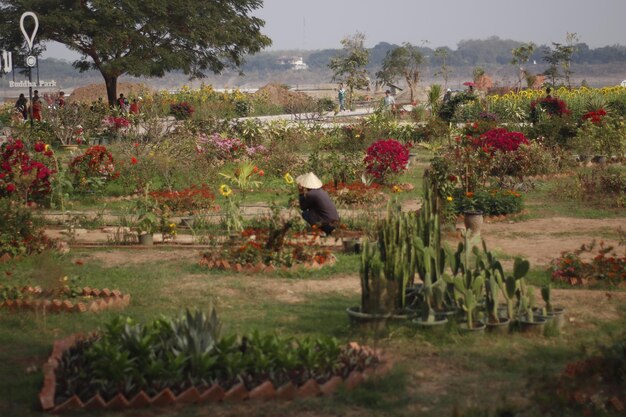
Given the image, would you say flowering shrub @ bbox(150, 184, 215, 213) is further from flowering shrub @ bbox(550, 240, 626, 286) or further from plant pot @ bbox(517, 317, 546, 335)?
plant pot @ bbox(517, 317, 546, 335)

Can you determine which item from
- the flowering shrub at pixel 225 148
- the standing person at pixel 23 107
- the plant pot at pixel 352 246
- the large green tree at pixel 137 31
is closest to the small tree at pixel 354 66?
the large green tree at pixel 137 31

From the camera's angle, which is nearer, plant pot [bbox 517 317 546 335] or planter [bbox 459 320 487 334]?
planter [bbox 459 320 487 334]

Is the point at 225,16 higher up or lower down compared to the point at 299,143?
higher up

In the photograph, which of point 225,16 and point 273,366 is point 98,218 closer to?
point 273,366

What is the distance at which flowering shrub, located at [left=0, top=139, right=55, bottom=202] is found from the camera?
580 inches

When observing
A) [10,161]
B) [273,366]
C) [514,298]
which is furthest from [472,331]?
[10,161]

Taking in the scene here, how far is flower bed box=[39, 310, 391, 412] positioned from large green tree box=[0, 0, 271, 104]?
104 ft

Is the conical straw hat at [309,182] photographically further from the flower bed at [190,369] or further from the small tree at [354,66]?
the small tree at [354,66]

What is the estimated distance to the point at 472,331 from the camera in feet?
26.0

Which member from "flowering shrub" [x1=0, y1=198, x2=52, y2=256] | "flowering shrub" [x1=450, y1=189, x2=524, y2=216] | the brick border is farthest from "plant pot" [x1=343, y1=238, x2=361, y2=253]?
the brick border

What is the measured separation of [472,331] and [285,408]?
85.6 inches

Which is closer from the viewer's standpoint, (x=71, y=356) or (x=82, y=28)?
(x=71, y=356)

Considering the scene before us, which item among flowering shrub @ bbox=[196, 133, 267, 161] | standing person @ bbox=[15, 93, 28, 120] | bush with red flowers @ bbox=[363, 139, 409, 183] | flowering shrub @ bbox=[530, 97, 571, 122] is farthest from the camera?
standing person @ bbox=[15, 93, 28, 120]

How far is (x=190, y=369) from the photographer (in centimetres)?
668
